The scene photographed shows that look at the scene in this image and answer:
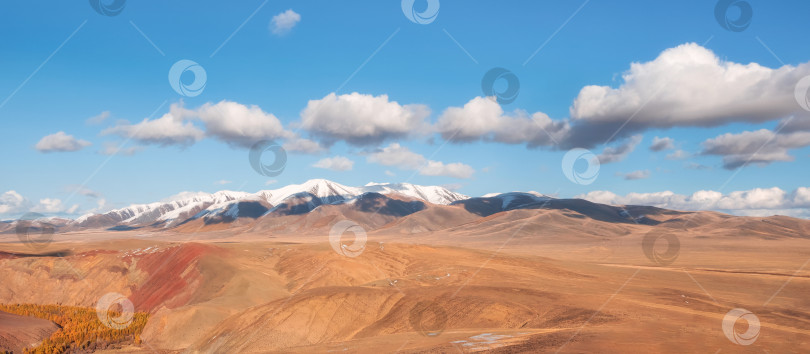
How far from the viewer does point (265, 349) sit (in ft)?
113

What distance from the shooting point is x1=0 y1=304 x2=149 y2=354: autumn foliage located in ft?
140

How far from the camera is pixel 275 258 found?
254ft

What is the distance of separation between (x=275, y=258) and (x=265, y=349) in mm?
44301

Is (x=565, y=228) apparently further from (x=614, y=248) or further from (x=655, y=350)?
(x=655, y=350)

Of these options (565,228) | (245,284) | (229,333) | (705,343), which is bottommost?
(705,343)

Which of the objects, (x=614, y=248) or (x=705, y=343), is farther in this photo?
(x=614, y=248)

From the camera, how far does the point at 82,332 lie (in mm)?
46062

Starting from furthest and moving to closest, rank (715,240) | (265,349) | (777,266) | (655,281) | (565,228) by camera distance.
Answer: (565,228) < (715,240) < (777,266) < (655,281) < (265,349)

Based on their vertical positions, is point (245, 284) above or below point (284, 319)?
above

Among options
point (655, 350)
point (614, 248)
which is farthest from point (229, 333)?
point (614, 248)

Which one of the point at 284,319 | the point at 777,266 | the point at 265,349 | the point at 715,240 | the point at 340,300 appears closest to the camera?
the point at 265,349

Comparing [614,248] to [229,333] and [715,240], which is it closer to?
[715,240]

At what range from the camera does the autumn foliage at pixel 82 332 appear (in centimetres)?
4256

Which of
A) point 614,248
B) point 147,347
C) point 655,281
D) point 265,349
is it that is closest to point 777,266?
point 655,281
